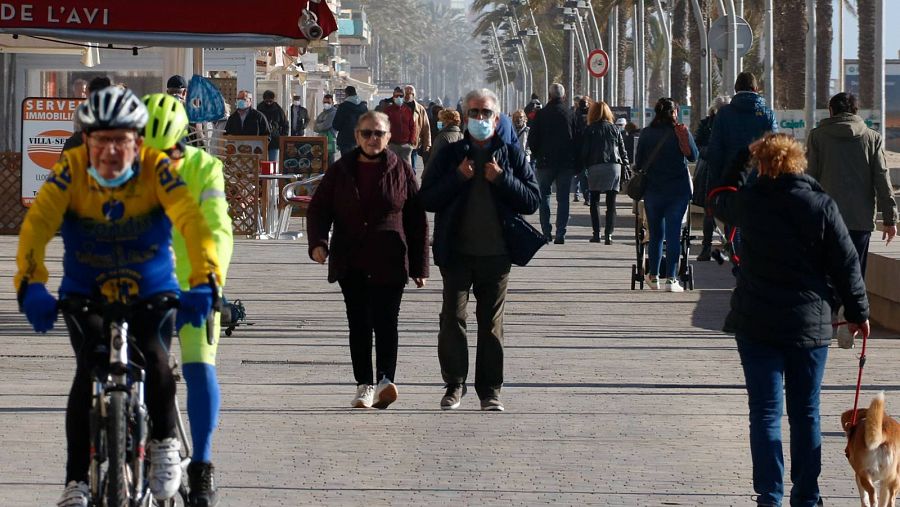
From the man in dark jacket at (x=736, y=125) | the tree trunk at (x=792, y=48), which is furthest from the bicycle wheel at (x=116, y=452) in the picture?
the tree trunk at (x=792, y=48)

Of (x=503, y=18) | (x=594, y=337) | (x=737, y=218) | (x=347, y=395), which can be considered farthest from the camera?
(x=503, y=18)

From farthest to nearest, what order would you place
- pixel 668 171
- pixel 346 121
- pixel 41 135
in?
1. pixel 346 121
2. pixel 41 135
3. pixel 668 171

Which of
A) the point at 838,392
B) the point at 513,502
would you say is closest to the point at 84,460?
the point at 513,502

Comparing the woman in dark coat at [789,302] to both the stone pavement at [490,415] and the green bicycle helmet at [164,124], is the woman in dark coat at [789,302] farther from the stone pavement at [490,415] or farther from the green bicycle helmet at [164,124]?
the green bicycle helmet at [164,124]

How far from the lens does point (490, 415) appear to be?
930 cm

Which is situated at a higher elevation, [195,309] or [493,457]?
[195,309]

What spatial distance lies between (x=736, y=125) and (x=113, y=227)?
9.12 meters

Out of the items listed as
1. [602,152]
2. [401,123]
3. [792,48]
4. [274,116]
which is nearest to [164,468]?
[602,152]

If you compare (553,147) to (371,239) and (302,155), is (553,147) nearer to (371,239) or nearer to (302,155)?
(302,155)

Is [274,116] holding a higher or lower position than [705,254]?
higher

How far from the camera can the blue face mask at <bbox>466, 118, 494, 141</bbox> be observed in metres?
9.20

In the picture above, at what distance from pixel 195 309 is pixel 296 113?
3025 centimetres

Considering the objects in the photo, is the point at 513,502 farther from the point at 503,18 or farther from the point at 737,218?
the point at 503,18

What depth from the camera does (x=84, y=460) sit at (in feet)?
18.2
